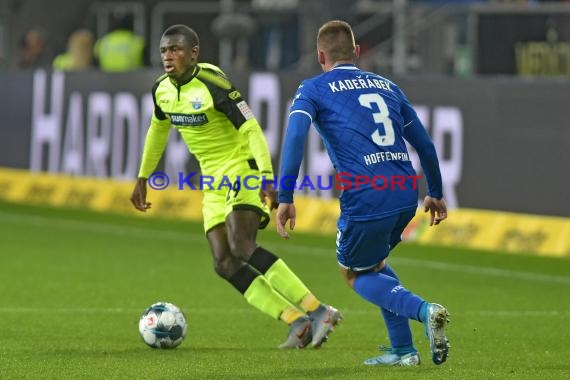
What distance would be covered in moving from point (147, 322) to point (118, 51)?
12807 millimetres

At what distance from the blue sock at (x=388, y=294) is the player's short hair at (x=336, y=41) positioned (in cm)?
131

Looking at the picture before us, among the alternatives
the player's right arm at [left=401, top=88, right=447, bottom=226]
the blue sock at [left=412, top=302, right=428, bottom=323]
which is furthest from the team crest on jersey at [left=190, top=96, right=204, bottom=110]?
the blue sock at [left=412, top=302, right=428, bottom=323]

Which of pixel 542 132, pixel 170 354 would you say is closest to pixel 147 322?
pixel 170 354

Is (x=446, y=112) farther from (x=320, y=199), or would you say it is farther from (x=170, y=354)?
(x=170, y=354)

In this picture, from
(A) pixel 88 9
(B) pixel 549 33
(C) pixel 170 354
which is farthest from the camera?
(A) pixel 88 9

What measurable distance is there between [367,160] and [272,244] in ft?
29.3

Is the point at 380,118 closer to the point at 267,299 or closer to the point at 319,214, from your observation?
the point at 267,299

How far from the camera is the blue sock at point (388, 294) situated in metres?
8.52

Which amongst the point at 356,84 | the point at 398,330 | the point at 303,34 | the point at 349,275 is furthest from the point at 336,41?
the point at 303,34

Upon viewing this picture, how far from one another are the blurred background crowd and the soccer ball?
29.0 ft

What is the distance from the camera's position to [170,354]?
31.8 feet

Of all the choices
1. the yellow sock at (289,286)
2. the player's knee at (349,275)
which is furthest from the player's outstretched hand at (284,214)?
the yellow sock at (289,286)

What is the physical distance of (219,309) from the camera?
12203mm

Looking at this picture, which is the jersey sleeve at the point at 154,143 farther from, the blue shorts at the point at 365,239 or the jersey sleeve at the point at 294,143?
the blue shorts at the point at 365,239
